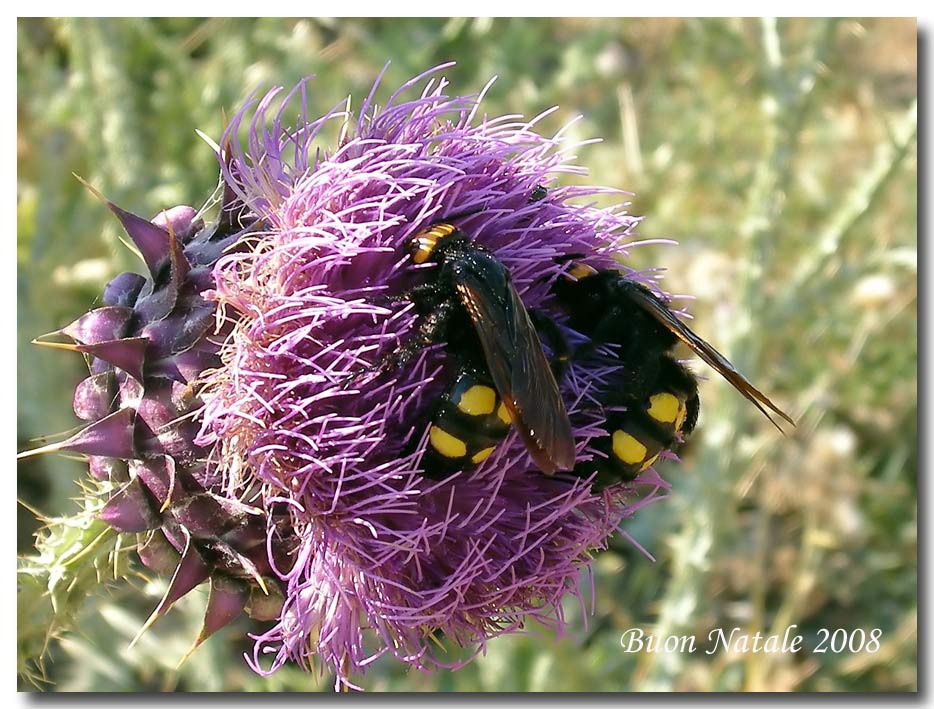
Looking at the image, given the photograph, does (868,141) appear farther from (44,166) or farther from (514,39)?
(44,166)

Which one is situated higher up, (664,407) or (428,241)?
(428,241)

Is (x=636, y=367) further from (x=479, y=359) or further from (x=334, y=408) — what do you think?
(x=334, y=408)

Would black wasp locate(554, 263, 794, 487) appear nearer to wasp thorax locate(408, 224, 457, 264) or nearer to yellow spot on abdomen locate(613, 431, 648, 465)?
yellow spot on abdomen locate(613, 431, 648, 465)

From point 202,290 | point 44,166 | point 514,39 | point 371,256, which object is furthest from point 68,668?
point 514,39

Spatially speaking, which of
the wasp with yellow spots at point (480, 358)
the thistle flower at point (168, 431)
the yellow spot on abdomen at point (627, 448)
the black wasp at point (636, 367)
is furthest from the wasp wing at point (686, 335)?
the thistle flower at point (168, 431)

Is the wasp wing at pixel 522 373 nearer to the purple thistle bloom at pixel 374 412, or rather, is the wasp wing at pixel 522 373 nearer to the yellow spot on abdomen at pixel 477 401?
the yellow spot on abdomen at pixel 477 401

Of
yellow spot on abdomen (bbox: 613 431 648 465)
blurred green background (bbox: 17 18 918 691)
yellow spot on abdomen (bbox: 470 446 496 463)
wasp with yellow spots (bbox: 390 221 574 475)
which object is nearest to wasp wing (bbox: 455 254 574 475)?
wasp with yellow spots (bbox: 390 221 574 475)

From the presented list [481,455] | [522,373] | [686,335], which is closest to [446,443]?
[481,455]
